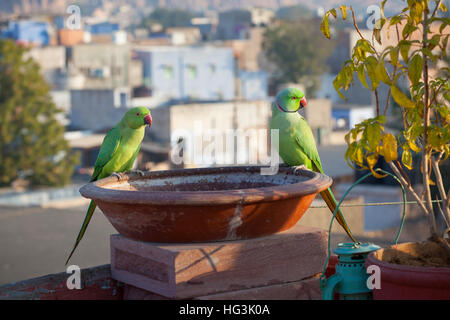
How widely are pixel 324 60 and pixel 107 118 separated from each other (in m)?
21.4

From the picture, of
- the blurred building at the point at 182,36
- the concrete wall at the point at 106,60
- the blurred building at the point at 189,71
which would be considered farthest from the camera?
the blurred building at the point at 182,36

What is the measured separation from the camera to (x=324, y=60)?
47875 mm

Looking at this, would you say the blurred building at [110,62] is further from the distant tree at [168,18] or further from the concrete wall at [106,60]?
the distant tree at [168,18]

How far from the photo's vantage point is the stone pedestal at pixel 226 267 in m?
2.52

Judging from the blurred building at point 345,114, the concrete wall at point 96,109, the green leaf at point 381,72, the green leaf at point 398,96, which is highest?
the green leaf at point 381,72

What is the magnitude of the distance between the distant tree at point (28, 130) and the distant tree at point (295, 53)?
1873 centimetres

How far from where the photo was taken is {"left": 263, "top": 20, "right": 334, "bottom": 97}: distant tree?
4591 cm

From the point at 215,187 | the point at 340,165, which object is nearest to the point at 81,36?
the point at 340,165

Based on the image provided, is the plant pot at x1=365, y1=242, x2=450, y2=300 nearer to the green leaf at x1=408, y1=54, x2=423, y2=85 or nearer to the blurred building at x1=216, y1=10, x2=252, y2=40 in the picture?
the green leaf at x1=408, y1=54, x2=423, y2=85

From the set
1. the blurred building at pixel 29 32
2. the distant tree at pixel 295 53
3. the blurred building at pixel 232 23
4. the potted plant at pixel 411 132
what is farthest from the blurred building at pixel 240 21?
the potted plant at pixel 411 132

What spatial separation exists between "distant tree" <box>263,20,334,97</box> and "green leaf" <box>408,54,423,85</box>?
4337 centimetres

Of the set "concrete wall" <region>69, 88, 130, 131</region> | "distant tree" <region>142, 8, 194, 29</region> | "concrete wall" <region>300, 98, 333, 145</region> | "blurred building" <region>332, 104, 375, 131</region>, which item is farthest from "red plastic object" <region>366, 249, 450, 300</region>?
"distant tree" <region>142, 8, 194, 29</region>

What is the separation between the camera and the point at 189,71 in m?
39.1

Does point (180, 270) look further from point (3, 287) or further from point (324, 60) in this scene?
point (324, 60)
